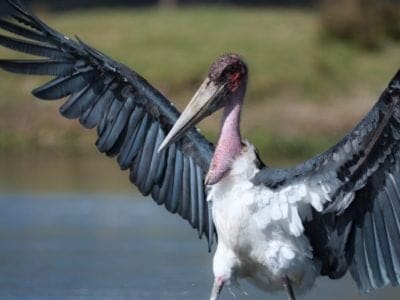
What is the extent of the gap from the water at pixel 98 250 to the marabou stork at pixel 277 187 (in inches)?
64.8

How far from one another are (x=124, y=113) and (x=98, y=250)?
3817mm

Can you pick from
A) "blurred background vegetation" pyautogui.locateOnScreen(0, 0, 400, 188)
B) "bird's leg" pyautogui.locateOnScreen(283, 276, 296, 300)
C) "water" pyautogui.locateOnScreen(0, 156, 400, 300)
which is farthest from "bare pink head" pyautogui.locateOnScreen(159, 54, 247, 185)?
"blurred background vegetation" pyautogui.locateOnScreen(0, 0, 400, 188)

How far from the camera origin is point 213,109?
9.36 m

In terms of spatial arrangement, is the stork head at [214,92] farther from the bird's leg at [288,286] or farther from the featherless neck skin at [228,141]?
the bird's leg at [288,286]

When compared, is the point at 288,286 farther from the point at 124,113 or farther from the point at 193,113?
the point at 124,113

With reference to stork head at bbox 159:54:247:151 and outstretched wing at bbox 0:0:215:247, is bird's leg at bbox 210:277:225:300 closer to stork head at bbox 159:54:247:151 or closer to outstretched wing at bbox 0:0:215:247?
stork head at bbox 159:54:247:151

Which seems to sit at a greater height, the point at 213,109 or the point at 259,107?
the point at 213,109

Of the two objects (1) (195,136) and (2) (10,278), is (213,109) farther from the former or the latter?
(2) (10,278)

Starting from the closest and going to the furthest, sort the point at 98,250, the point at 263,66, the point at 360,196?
1. the point at 360,196
2. the point at 98,250
3. the point at 263,66

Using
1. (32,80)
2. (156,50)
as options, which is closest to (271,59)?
(156,50)

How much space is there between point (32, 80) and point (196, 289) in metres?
14.4

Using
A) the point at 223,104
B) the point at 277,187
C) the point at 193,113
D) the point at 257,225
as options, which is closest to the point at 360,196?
the point at 277,187

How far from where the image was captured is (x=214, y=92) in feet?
30.8

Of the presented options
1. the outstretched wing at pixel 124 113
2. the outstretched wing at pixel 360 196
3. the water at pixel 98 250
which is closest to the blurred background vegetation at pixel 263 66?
the water at pixel 98 250
